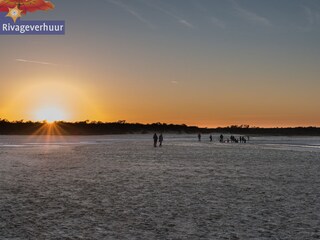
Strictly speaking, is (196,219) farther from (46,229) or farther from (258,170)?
(258,170)

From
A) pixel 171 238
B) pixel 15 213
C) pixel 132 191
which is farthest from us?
pixel 132 191

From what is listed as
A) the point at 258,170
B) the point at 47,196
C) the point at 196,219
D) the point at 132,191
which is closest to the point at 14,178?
the point at 47,196

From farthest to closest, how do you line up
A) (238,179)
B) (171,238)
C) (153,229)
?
(238,179), (153,229), (171,238)

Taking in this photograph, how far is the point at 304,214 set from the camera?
9102 mm

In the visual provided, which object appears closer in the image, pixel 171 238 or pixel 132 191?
pixel 171 238

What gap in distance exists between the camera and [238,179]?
50.5ft

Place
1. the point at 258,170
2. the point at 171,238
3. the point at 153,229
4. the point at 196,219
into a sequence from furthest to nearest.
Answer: the point at 258,170, the point at 196,219, the point at 153,229, the point at 171,238

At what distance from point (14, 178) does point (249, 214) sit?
33.1ft

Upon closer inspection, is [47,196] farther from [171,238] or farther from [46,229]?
[171,238]

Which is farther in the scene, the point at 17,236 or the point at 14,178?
the point at 14,178

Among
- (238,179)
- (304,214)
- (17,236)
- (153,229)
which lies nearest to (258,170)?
(238,179)

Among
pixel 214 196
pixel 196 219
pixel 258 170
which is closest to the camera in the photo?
pixel 196 219

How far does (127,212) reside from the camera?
9.42m

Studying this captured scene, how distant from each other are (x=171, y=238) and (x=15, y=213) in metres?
4.11
